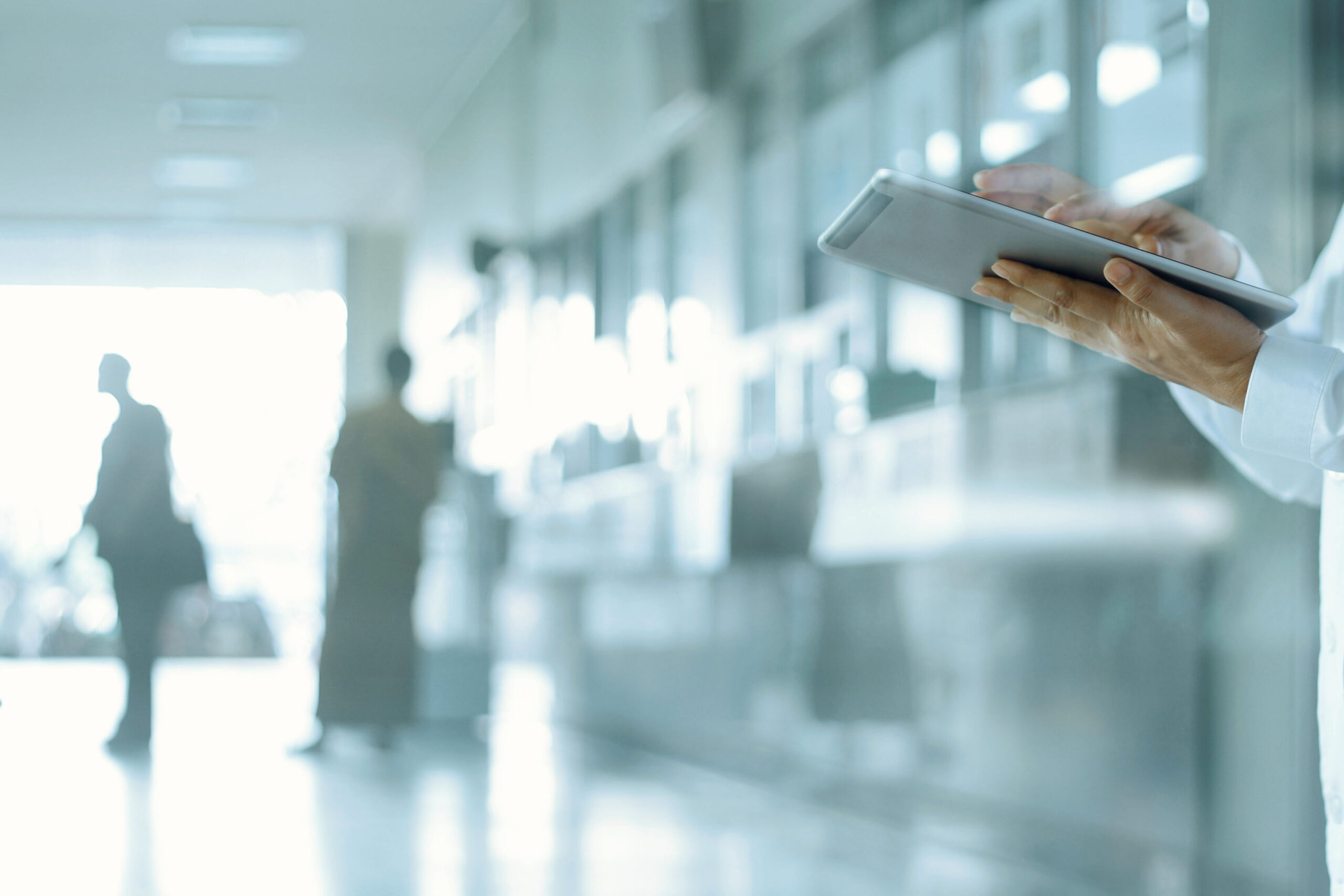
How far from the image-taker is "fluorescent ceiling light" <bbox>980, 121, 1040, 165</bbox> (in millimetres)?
3932

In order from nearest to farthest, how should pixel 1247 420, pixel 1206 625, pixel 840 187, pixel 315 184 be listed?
pixel 1247 420
pixel 1206 625
pixel 315 184
pixel 840 187

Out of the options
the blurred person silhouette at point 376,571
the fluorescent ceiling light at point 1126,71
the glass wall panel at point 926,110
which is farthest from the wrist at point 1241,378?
the glass wall panel at point 926,110

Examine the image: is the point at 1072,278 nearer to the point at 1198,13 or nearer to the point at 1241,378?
the point at 1241,378

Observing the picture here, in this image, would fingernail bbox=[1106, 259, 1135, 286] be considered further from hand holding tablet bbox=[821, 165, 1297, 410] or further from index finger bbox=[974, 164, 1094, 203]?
index finger bbox=[974, 164, 1094, 203]

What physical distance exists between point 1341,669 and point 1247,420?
0.35 m

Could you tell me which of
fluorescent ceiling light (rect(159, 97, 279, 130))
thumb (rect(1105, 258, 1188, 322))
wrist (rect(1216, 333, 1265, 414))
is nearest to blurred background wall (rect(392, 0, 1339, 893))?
fluorescent ceiling light (rect(159, 97, 279, 130))

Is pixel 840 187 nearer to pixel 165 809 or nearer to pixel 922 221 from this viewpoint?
pixel 165 809

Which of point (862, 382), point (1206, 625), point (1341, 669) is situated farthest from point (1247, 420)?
point (862, 382)

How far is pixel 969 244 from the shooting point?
1.52 m

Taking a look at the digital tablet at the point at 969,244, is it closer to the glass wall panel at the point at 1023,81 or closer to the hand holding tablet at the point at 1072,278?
the hand holding tablet at the point at 1072,278

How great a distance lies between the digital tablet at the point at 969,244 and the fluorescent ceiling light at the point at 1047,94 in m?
2.40

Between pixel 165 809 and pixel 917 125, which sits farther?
pixel 917 125

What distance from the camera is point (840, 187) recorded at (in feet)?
15.3

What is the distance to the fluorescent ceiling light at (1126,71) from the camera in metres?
3.53
